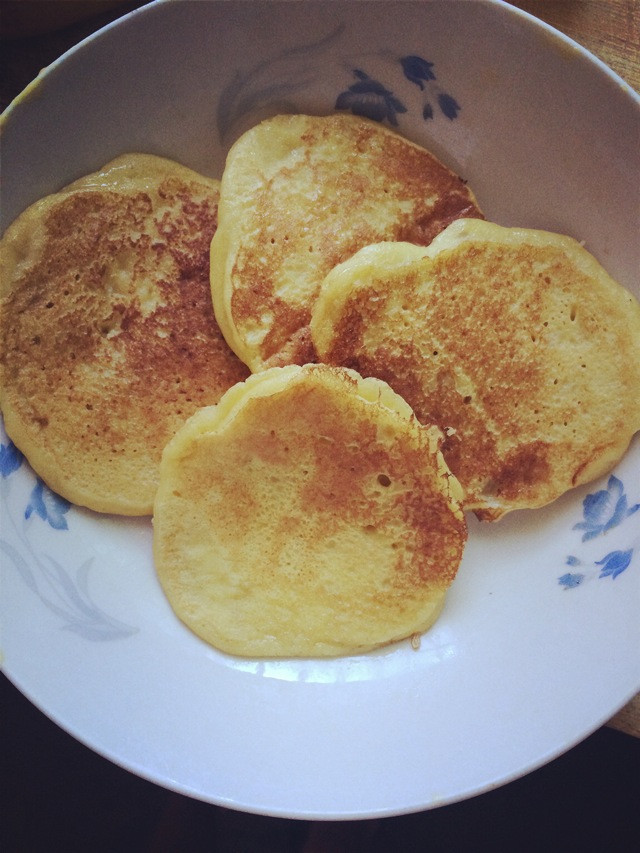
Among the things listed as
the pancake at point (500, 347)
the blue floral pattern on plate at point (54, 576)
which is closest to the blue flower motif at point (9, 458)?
the blue floral pattern on plate at point (54, 576)

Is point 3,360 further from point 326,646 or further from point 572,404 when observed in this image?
point 572,404

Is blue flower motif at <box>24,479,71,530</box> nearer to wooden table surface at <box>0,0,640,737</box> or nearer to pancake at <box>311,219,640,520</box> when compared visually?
pancake at <box>311,219,640,520</box>

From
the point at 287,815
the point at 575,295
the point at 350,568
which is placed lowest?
the point at 287,815

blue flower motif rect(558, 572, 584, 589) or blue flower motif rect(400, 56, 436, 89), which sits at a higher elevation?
blue flower motif rect(400, 56, 436, 89)

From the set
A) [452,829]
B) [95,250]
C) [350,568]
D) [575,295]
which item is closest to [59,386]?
[95,250]

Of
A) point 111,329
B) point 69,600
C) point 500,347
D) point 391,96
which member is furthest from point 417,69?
point 69,600

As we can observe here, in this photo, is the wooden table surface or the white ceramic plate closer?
the white ceramic plate

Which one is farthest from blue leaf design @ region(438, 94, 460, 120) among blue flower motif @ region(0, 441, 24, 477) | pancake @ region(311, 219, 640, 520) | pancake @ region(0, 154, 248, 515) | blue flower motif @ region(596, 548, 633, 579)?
blue flower motif @ region(0, 441, 24, 477)

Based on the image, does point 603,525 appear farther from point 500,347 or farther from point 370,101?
point 370,101
